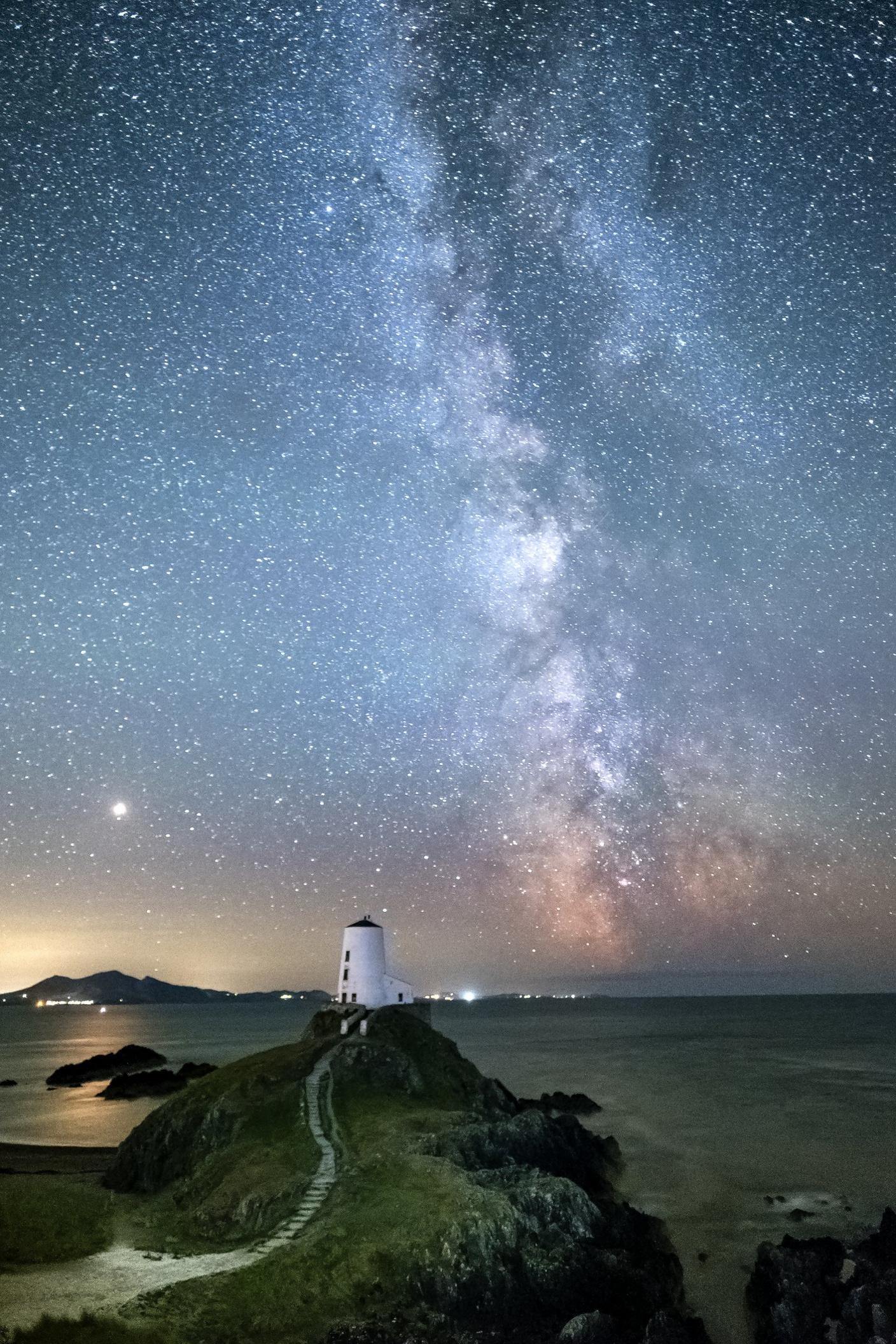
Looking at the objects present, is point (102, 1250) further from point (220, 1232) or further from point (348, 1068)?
point (348, 1068)

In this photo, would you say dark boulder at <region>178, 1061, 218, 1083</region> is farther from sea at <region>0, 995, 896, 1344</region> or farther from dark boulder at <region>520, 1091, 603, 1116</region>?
dark boulder at <region>520, 1091, 603, 1116</region>

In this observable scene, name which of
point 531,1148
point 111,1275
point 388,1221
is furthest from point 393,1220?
point 531,1148

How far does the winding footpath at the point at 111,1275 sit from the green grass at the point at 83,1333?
52 centimetres

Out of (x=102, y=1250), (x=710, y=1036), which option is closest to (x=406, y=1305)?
(x=102, y=1250)

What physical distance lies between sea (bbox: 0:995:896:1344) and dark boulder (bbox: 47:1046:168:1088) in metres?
3.28

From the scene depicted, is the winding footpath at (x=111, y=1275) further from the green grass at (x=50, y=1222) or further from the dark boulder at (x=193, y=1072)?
the dark boulder at (x=193, y=1072)

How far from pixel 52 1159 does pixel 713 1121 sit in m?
48.7

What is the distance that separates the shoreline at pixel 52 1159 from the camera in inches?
1973

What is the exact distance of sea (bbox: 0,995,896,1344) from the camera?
4212cm

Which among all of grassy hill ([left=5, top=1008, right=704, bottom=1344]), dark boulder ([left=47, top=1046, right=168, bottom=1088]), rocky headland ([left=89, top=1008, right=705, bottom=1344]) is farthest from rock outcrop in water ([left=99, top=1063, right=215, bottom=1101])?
grassy hill ([left=5, top=1008, right=704, bottom=1344])

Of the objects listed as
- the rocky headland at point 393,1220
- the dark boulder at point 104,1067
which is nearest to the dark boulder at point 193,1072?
the dark boulder at point 104,1067

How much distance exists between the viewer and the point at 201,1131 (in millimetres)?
42500

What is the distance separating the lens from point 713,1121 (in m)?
71.1

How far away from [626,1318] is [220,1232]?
14352mm
